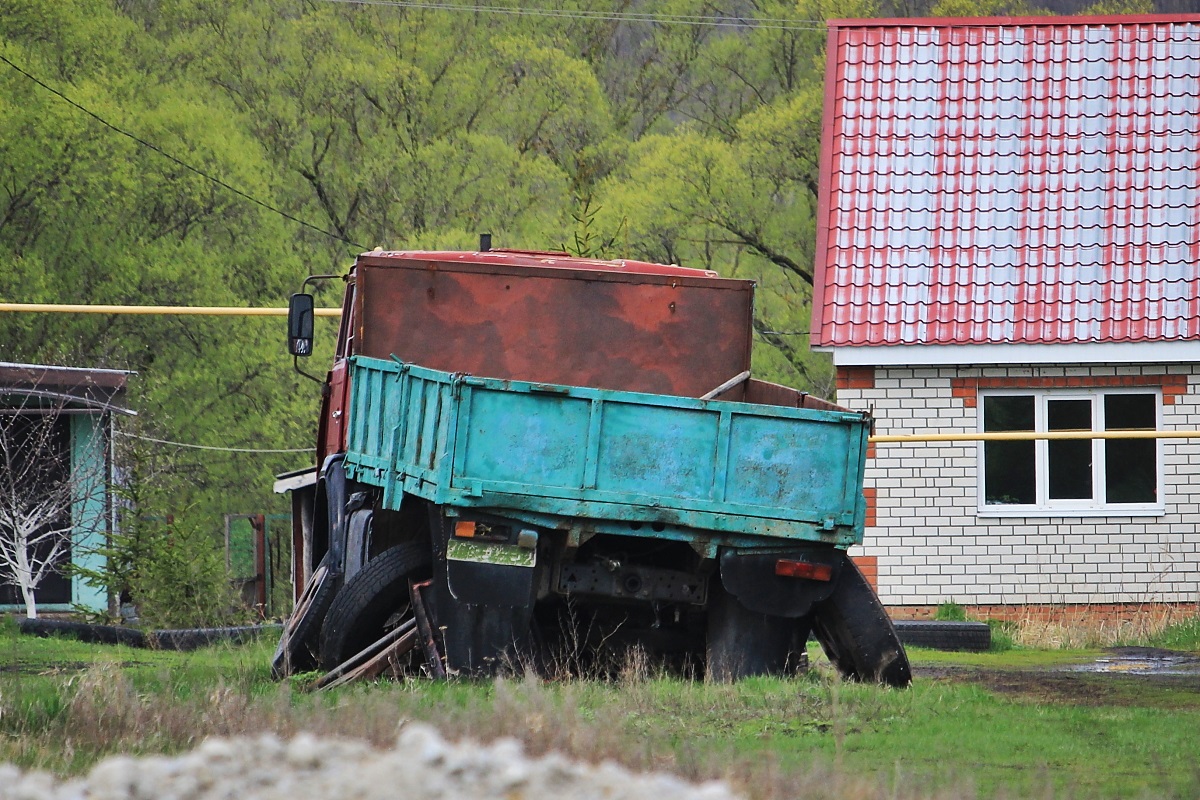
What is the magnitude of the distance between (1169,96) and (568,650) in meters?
12.7

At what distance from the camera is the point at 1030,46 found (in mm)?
21172

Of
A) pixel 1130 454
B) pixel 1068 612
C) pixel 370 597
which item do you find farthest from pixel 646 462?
pixel 1130 454

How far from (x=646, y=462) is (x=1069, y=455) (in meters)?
9.81

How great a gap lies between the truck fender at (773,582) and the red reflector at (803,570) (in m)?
0.02

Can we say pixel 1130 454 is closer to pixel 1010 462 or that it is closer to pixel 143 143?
pixel 1010 462

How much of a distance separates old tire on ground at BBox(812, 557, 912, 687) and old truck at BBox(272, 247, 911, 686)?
0.01 metres

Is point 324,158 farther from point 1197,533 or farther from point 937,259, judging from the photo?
point 1197,533

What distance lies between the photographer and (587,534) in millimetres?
10141

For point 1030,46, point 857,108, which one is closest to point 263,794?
point 857,108

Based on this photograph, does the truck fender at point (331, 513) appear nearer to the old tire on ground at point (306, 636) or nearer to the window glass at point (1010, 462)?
the old tire on ground at point (306, 636)

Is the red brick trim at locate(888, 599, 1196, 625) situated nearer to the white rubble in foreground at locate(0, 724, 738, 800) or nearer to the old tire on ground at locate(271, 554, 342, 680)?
the old tire on ground at locate(271, 554, 342, 680)

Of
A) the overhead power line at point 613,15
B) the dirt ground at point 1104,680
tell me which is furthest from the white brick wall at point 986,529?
the overhead power line at point 613,15

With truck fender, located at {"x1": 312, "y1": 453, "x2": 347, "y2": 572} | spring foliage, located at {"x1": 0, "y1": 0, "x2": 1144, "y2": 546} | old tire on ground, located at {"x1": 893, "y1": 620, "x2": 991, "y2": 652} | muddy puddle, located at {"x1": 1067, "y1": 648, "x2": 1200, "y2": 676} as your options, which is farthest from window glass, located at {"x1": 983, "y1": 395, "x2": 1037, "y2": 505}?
spring foliage, located at {"x1": 0, "y1": 0, "x2": 1144, "y2": 546}

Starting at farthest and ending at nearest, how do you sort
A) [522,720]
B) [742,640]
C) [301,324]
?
[301,324], [742,640], [522,720]
